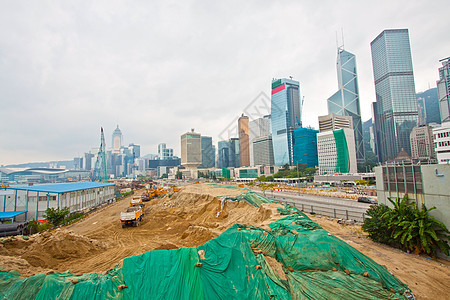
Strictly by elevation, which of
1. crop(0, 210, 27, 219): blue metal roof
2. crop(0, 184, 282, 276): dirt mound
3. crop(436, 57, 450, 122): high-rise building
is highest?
crop(436, 57, 450, 122): high-rise building

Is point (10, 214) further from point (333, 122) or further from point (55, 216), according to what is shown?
point (333, 122)

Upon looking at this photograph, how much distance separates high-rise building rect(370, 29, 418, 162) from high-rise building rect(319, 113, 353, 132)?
159ft

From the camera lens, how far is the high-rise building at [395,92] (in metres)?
152

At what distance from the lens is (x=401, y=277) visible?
1034cm

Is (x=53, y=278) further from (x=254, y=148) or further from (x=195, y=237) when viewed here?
(x=254, y=148)

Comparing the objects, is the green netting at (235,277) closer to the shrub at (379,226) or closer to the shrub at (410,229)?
the shrub at (410,229)

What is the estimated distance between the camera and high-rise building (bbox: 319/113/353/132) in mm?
128625

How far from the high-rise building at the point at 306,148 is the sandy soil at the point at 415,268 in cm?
11060

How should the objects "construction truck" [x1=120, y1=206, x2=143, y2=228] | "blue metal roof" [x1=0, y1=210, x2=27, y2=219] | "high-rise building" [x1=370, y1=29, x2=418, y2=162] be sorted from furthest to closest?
"high-rise building" [x1=370, y1=29, x2=418, y2=162], "blue metal roof" [x1=0, y1=210, x2=27, y2=219], "construction truck" [x1=120, y1=206, x2=143, y2=228]

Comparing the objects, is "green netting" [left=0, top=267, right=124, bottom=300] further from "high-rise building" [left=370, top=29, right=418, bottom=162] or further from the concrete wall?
"high-rise building" [left=370, top=29, right=418, bottom=162]

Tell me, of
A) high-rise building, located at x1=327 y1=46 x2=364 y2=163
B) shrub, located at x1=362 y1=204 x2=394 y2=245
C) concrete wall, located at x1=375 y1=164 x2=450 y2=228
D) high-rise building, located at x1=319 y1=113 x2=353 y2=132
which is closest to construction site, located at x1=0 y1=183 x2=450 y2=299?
shrub, located at x1=362 y1=204 x2=394 y2=245

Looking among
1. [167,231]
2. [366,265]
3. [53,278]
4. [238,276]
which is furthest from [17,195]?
[366,265]

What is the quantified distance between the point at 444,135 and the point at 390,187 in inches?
2306

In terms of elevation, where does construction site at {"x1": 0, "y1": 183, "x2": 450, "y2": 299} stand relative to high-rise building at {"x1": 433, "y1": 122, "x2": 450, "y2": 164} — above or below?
below
